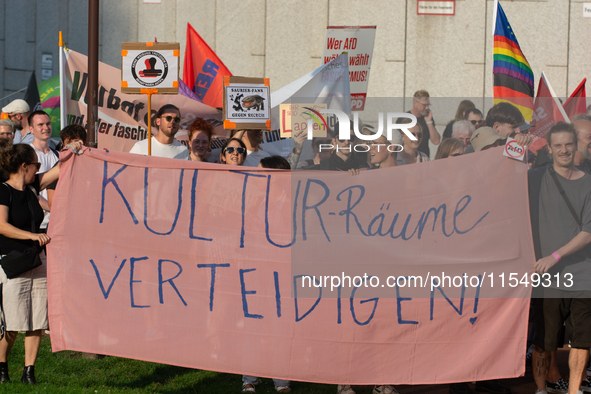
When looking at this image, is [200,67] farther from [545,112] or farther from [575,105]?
[575,105]

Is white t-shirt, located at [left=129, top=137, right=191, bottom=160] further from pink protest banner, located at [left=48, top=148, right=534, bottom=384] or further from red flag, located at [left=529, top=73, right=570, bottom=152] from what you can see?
red flag, located at [left=529, top=73, right=570, bottom=152]

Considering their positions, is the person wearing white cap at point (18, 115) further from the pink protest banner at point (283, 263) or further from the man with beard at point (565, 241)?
the man with beard at point (565, 241)

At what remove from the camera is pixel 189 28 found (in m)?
8.13

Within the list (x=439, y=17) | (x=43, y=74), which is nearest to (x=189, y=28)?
(x=43, y=74)

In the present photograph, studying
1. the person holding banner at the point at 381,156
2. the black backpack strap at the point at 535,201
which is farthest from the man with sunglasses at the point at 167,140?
the black backpack strap at the point at 535,201

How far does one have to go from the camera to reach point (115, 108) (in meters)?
6.79

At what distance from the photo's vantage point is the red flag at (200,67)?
8.13 meters

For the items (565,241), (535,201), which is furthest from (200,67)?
(565,241)

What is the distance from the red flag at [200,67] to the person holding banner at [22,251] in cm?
399

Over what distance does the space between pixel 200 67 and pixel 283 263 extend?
186 inches

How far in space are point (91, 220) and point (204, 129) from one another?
1.66 m

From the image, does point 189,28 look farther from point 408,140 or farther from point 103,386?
point 103,386

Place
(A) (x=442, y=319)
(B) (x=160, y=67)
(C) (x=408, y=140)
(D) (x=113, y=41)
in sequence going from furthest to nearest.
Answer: (D) (x=113, y=41) → (C) (x=408, y=140) → (B) (x=160, y=67) → (A) (x=442, y=319)

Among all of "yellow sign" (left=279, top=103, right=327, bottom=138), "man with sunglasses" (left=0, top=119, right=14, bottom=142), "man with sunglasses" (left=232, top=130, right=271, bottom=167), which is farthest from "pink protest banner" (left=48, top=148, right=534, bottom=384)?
"yellow sign" (left=279, top=103, right=327, bottom=138)
